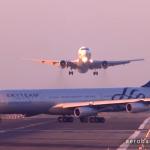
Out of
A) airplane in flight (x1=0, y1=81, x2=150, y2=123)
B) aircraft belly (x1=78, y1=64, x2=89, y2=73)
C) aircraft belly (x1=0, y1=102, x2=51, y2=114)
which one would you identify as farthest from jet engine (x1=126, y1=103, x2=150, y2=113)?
aircraft belly (x1=78, y1=64, x2=89, y2=73)

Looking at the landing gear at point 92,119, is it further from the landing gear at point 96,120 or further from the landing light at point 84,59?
the landing light at point 84,59

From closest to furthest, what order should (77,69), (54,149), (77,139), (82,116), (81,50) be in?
(54,149) → (77,139) → (82,116) → (77,69) → (81,50)

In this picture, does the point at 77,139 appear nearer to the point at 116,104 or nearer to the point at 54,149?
the point at 54,149

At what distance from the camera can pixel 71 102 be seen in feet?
238

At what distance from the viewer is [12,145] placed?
110 feet

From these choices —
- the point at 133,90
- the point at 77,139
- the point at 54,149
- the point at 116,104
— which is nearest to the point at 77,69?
the point at 133,90

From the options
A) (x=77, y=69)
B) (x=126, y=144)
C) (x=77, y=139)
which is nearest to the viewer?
(x=126, y=144)

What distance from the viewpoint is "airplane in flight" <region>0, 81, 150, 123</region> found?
6731 cm

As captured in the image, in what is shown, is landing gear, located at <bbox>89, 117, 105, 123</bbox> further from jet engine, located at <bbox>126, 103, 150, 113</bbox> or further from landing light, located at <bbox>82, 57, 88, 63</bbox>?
landing light, located at <bbox>82, 57, 88, 63</bbox>

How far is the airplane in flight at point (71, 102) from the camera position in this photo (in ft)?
221

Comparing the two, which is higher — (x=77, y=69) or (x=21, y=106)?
(x=77, y=69)

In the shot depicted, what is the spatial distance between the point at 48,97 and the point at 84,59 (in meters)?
13.0

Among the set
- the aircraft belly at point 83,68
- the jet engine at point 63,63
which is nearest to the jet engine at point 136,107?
the aircraft belly at point 83,68

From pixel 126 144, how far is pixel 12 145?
5614 mm
